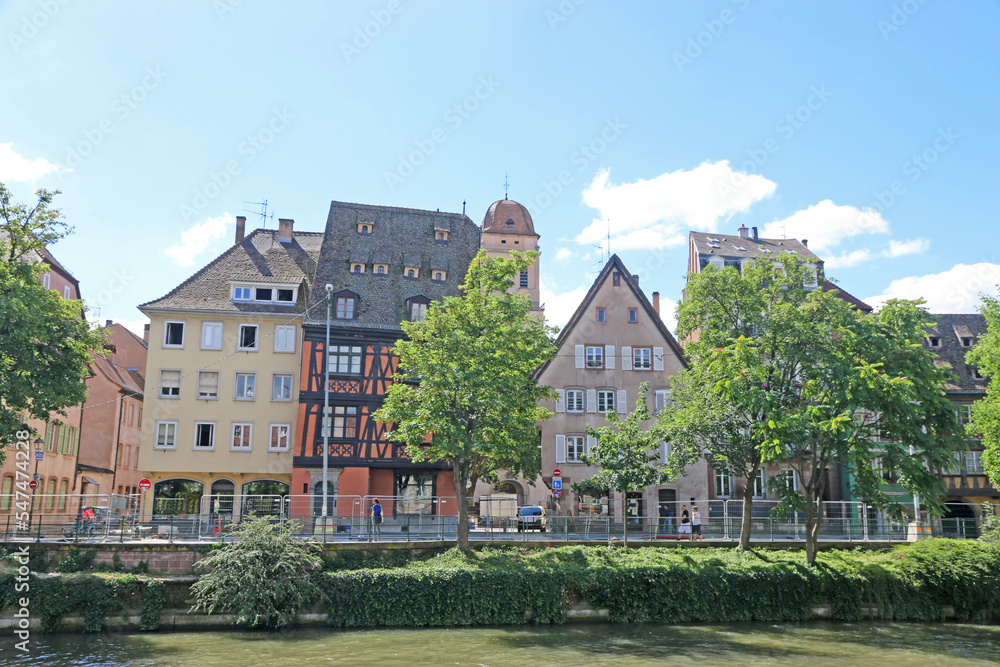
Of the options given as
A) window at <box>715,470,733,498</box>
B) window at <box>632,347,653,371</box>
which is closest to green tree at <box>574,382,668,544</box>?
window at <box>632,347,653,371</box>

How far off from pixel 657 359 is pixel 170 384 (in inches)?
914

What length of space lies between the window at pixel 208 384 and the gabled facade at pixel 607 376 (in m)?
15.2

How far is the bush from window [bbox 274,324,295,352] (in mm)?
16038

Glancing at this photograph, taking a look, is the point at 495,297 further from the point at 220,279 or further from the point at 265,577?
the point at 220,279

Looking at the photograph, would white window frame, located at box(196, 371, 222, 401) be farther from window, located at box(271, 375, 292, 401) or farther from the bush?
the bush

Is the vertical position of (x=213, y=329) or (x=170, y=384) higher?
(x=213, y=329)

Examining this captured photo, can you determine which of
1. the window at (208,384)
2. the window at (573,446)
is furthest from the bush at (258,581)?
the window at (573,446)

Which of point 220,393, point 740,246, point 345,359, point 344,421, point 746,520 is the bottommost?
point 746,520

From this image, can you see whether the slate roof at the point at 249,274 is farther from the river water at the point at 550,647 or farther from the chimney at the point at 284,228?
the river water at the point at 550,647

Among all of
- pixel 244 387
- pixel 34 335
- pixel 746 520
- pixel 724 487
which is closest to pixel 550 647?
pixel 746 520

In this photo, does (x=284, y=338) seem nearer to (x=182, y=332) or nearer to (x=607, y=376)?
(x=182, y=332)

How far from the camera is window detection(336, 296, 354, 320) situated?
39.4m

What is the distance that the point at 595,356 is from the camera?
41906mm

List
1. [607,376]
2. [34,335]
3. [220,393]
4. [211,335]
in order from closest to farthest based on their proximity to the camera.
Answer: [34,335] → [220,393] → [211,335] → [607,376]
